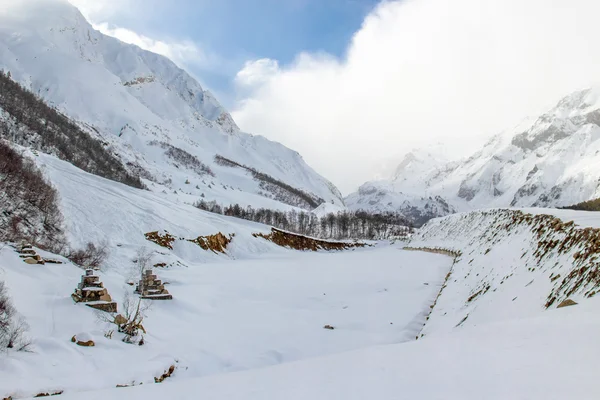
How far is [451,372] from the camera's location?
6.20 m

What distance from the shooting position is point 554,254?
1295 centimetres

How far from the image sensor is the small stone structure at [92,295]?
16.3 m

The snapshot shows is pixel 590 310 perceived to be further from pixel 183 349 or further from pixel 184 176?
pixel 184 176

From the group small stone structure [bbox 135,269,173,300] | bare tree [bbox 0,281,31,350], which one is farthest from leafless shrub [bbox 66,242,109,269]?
bare tree [bbox 0,281,31,350]

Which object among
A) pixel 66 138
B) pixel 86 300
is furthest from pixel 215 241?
pixel 66 138

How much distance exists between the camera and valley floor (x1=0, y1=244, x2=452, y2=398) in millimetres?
11164

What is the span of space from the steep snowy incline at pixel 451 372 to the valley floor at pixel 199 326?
2.44 meters

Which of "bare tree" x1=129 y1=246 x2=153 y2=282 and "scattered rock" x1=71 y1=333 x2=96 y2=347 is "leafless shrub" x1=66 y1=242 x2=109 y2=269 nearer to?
"bare tree" x1=129 y1=246 x2=153 y2=282

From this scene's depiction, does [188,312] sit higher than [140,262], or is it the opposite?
[140,262]

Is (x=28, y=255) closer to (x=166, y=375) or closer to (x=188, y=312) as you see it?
(x=188, y=312)

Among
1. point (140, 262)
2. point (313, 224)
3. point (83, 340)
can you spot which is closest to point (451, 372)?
point (83, 340)

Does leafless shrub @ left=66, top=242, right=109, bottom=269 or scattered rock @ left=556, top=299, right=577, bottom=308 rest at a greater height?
scattered rock @ left=556, top=299, right=577, bottom=308

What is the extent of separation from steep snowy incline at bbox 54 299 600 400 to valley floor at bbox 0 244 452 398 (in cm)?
244

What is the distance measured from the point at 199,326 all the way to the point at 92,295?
513 cm
